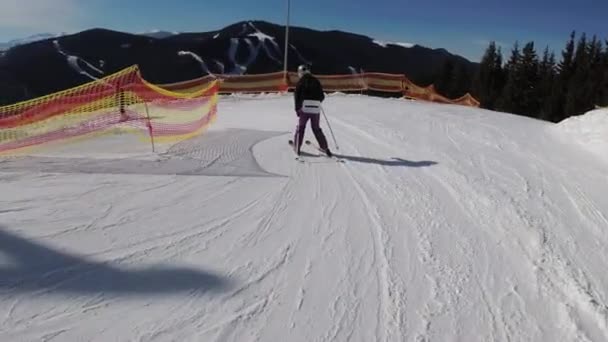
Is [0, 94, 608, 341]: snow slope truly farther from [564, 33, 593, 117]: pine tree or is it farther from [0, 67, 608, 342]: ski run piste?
[564, 33, 593, 117]: pine tree

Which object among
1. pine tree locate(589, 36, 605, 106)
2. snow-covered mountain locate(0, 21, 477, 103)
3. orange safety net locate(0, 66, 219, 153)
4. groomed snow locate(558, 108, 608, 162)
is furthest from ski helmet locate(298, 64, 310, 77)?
snow-covered mountain locate(0, 21, 477, 103)

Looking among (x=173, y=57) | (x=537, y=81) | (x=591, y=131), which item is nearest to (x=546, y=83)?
(x=537, y=81)

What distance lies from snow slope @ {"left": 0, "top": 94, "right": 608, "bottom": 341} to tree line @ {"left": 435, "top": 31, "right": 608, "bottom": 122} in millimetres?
63287

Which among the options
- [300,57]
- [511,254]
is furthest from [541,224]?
[300,57]

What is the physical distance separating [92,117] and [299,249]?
847 cm

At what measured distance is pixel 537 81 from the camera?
78312 mm

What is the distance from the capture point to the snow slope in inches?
148

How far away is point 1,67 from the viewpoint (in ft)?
362

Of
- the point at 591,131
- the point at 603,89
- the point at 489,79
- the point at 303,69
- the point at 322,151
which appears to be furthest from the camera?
the point at 489,79

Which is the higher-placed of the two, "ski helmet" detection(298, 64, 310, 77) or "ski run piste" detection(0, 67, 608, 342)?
"ski helmet" detection(298, 64, 310, 77)

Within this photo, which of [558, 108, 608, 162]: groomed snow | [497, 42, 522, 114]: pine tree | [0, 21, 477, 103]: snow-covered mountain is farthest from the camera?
[0, 21, 477, 103]: snow-covered mountain

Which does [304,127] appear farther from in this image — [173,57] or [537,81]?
[173,57]

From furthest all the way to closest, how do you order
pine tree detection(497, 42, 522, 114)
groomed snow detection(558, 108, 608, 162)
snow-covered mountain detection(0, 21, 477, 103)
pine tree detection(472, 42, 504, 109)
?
snow-covered mountain detection(0, 21, 477, 103)
pine tree detection(472, 42, 504, 109)
pine tree detection(497, 42, 522, 114)
groomed snow detection(558, 108, 608, 162)

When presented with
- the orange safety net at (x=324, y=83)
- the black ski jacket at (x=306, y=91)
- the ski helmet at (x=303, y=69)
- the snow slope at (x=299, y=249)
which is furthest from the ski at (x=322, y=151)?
the orange safety net at (x=324, y=83)
